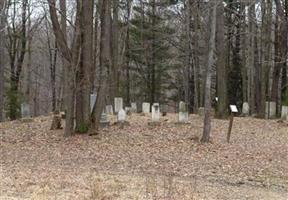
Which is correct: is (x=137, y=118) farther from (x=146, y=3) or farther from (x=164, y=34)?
(x=146, y=3)

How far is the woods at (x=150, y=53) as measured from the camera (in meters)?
16.0

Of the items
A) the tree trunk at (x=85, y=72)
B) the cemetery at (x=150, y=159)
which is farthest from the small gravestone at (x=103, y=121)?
the tree trunk at (x=85, y=72)

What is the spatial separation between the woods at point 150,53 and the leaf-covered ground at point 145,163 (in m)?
1.14

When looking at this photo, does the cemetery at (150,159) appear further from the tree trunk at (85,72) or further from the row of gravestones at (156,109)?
the tree trunk at (85,72)

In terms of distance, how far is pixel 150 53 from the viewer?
3812 cm

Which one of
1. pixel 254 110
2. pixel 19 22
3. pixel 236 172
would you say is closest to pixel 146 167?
pixel 236 172

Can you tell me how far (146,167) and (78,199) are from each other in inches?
157

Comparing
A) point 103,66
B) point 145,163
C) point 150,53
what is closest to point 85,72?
point 103,66

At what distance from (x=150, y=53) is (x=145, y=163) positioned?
2634 centimetres

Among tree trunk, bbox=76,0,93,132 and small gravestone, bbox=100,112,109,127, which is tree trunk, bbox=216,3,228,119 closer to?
small gravestone, bbox=100,112,109,127

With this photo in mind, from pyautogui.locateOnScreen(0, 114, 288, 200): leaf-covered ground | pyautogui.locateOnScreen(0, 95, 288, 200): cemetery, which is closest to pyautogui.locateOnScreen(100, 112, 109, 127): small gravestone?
pyautogui.locateOnScreen(0, 95, 288, 200): cemetery

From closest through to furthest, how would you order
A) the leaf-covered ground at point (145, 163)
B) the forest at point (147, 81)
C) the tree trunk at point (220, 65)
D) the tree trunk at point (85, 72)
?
the leaf-covered ground at point (145, 163) → the forest at point (147, 81) → the tree trunk at point (85, 72) → the tree trunk at point (220, 65)

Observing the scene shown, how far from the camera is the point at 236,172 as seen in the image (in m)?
11.3

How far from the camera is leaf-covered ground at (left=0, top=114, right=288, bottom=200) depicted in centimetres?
890
